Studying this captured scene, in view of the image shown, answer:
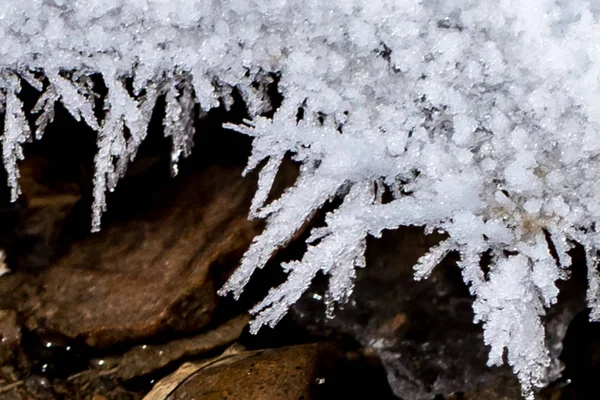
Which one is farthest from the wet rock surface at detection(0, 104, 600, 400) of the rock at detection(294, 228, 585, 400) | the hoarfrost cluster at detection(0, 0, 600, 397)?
the hoarfrost cluster at detection(0, 0, 600, 397)

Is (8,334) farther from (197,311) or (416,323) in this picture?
(416,323)

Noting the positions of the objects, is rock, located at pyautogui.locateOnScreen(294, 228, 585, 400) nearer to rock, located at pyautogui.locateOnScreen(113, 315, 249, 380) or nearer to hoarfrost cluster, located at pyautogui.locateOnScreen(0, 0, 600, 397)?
rock, located at pyautogui.locateOnScreen(113, 315, 249, 380)

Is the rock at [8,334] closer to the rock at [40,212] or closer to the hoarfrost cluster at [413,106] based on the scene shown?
the rock at [40,212]

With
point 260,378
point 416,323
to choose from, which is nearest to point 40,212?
point 260,378

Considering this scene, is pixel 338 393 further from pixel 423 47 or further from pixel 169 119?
pixel 423 47

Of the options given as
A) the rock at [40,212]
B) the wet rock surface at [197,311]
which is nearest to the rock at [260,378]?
the wet rock surface at [197,311]

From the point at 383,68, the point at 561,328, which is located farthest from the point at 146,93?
the point at 561,328
